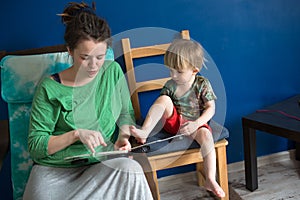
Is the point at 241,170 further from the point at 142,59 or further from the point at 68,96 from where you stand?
the point at 68,96

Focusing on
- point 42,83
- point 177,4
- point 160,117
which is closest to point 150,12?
point 177,4

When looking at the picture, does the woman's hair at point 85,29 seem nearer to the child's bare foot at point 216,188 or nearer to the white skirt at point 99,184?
the white skirt at point 99,184

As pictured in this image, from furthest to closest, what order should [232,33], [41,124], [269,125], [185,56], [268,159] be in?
[268,159] < [232,33] < [269,125] < [185,56] < [41,124]

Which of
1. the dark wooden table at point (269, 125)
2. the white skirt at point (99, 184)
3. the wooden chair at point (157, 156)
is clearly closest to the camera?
the white skirt at point (99, 184)

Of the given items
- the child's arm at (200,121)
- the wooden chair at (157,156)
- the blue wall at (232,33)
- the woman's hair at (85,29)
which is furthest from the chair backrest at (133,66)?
the woman's hair at (85,29)

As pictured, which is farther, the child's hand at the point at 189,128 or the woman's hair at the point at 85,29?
the child's hand at the point at 189,128

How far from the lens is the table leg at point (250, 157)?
1930 millimetres

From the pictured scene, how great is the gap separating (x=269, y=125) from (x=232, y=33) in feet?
1.89

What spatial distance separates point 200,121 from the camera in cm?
157

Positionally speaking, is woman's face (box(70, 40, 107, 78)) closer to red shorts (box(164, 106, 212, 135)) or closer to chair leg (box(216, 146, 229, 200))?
red shorts (box(164, 106, 212, 135))

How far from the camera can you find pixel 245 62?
209cm

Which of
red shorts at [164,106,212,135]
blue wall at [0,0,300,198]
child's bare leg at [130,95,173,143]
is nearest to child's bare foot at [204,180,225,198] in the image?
red shorts at [164,106,212,135]

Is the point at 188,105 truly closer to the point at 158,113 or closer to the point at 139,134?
the point at 158,113

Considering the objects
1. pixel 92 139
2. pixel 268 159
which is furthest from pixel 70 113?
pixel 268 159
